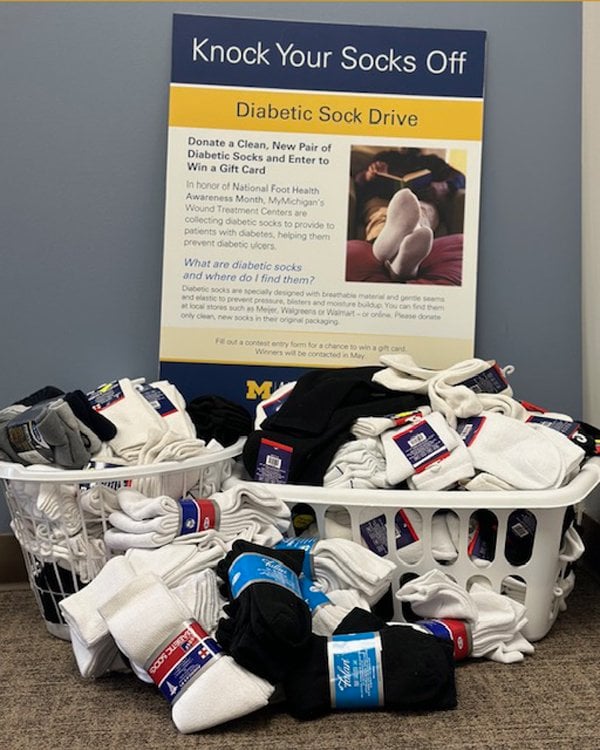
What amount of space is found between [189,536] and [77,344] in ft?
2.09

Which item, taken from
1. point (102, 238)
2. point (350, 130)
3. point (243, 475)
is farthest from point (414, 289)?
point (102, 238)

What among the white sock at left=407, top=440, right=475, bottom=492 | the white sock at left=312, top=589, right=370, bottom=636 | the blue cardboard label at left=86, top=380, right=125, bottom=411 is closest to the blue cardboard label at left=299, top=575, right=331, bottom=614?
the white sock at left=312, top=589, right=370, bottom=636

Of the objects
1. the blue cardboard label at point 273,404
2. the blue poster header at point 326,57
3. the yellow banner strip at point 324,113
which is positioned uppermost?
the blue poster header at point 326,57

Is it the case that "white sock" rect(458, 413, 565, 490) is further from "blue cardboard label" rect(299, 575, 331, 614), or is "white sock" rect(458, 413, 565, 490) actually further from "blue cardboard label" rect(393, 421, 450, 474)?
"blue cardboard label" rect(299, 575, 331, 614)

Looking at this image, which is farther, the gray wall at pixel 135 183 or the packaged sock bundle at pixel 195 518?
the gray wall at pixel 135 183

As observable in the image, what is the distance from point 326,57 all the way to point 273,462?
84 centimetres

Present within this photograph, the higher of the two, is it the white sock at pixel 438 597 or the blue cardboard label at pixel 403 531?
the blue cardboard label at pixel 403 531

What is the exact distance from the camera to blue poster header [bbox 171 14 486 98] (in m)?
1.70

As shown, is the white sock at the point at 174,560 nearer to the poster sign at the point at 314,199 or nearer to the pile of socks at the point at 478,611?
the pile of socks at the point at 478,611

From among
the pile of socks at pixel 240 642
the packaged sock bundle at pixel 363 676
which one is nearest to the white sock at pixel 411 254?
the pile of socks at pixel 240 642

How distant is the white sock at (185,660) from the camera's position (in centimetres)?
107

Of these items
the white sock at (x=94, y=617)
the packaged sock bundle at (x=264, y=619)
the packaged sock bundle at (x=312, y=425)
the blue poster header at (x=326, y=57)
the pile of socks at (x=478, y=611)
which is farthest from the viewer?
the blue poster header at (x=326, y=57)

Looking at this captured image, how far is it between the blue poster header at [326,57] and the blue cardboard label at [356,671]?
1104mm

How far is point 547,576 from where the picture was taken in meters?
1.34
